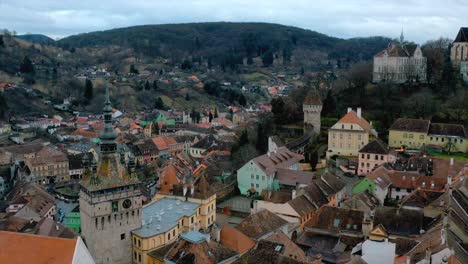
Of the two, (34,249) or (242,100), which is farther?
(242,100)

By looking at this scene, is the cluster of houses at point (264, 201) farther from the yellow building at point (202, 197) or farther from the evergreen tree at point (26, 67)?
the evergreen tree at point (26, 67)

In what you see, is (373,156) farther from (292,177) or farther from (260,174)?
(260,174)

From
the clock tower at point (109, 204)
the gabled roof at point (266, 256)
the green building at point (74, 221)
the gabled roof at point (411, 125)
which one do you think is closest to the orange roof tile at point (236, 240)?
the gabled roof at point (266, 256)

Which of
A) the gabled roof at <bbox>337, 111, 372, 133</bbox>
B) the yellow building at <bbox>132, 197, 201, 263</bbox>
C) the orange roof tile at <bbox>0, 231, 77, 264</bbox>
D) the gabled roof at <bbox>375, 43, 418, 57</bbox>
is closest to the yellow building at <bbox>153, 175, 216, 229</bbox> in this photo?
the yellow building at <bbox>132, 197, 201, 263</bbox>

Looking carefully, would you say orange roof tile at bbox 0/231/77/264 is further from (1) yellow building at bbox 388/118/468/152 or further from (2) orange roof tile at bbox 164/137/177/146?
(2) orange roof tile at bbox 164/137/177/146

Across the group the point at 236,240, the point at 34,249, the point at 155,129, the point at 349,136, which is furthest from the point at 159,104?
the point at 34,249

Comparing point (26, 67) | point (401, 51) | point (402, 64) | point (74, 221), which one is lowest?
point (74, 221)
